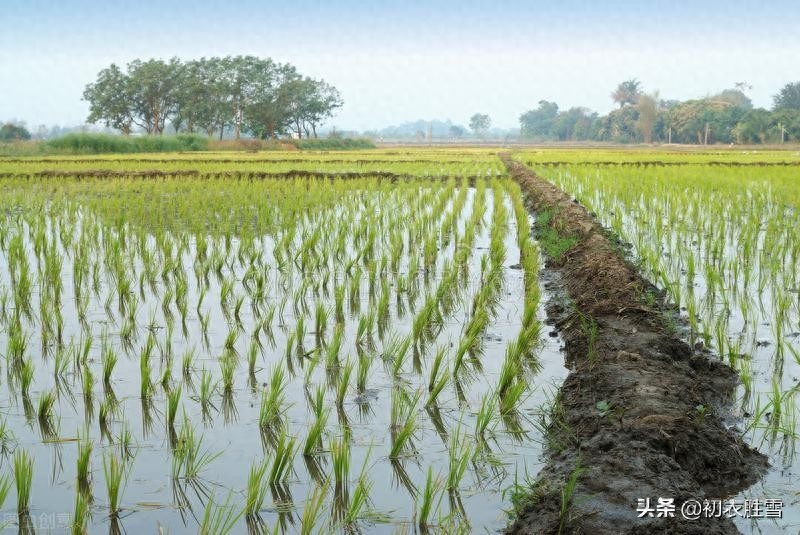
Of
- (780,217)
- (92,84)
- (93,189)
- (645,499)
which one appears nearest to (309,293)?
(645,499)

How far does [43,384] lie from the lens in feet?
10.2

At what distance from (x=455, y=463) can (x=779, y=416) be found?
3.75ft

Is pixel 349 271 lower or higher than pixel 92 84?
lower

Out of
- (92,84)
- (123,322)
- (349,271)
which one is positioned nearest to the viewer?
(123,322)

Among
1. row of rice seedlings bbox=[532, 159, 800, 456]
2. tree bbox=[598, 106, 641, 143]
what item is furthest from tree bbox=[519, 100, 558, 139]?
row of rice seedlings bbox=[532, 159, 800, 456]

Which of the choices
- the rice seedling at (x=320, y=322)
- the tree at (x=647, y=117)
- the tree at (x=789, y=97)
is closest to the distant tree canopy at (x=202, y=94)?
the tree at (x=647, y=117)

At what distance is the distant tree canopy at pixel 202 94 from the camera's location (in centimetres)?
4412

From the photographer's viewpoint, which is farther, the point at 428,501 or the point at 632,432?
the point at 632,432

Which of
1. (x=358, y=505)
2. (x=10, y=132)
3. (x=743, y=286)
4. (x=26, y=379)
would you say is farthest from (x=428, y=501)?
(x=10, y=132)

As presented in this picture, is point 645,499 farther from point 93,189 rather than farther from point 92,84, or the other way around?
point 92,84

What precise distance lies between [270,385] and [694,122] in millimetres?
48425

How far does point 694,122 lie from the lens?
155 feet

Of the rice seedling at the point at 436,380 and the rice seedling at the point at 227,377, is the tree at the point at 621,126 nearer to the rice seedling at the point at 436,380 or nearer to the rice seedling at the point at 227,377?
the rice seedling at the point at 436,380

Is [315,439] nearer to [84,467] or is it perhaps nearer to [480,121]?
[84,467]
